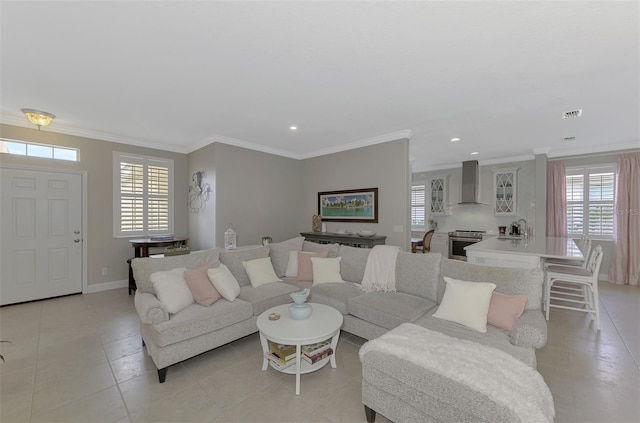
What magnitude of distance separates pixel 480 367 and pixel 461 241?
586cm

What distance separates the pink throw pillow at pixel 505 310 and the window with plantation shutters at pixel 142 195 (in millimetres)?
5588

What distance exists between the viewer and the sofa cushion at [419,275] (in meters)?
2.84

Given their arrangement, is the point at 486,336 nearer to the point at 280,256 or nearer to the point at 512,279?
the point at 512,279

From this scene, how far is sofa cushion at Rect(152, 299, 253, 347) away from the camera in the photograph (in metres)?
2.22

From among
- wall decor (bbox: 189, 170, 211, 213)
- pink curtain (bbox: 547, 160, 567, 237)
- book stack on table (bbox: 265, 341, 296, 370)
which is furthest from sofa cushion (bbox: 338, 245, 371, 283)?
pink curtain (bbox: 547, 160, 567, 237)

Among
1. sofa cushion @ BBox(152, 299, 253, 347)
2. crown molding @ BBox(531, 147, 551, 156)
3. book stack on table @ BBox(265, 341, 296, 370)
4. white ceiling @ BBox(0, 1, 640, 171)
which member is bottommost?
book stack on table @ BBox(265, 341, 296, 370)

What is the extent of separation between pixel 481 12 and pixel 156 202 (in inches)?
225

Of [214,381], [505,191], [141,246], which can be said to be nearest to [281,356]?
[214,381]

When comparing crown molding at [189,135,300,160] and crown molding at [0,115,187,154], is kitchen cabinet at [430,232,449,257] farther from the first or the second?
crown molding at [0,115,187,154]

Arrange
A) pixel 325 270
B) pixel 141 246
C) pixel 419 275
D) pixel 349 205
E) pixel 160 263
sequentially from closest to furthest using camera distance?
1. pixel 160 263
2. pixel 419 275
3. pixel 325 270
4. pixel 141 246
5. pixel 349 205

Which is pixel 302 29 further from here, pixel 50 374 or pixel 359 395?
pixel 50 374

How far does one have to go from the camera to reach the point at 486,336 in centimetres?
202

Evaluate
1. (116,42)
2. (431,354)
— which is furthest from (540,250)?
(116,42)

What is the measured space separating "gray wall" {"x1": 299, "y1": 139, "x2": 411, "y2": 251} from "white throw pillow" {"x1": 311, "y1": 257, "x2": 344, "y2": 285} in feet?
4.90
